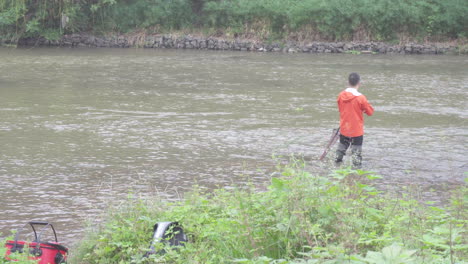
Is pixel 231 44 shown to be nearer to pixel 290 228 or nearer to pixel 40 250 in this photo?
pixel 40 250

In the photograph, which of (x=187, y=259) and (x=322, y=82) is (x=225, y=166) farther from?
(x=322, y=82)

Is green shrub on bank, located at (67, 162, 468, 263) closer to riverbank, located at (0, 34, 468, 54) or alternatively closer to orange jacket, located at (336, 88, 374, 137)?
orange jacket, located at (336, 88, 374, 137)

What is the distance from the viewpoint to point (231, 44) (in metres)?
33.4

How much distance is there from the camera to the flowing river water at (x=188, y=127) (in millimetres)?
8914

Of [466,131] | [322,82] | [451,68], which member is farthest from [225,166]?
[451,68]

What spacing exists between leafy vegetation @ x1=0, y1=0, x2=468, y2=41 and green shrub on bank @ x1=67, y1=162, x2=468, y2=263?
28668 mm

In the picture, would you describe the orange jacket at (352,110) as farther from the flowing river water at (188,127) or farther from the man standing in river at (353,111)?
the flowing river water at (188,127)

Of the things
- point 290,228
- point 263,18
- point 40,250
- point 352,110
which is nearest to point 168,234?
point 40,250

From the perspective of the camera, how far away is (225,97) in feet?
57.7

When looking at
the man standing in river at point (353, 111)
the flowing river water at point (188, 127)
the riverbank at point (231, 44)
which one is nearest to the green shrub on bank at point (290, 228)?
the flowing river water at point (188, 127)

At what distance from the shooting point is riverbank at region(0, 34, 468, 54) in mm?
31625

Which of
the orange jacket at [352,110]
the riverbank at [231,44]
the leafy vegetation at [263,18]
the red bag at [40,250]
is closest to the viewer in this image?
the red bag at [40,250]

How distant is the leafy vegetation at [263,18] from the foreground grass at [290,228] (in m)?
28.6

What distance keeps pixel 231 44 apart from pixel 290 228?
2883cm
